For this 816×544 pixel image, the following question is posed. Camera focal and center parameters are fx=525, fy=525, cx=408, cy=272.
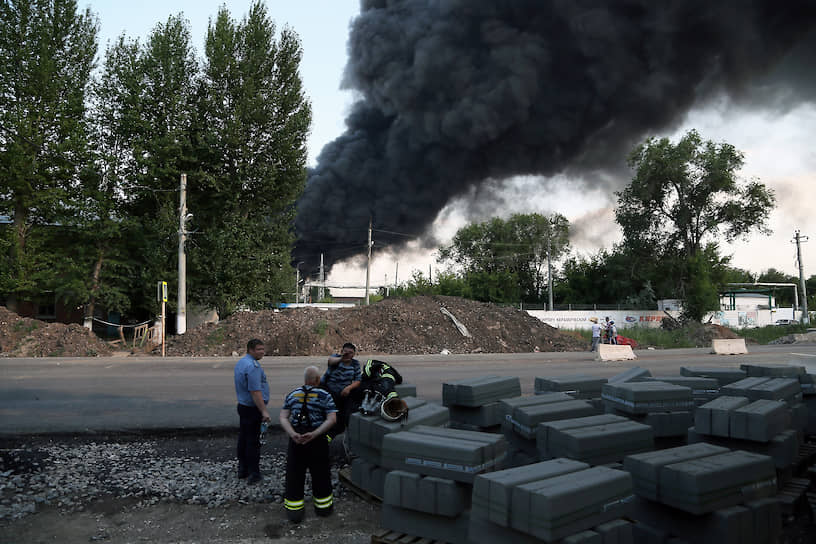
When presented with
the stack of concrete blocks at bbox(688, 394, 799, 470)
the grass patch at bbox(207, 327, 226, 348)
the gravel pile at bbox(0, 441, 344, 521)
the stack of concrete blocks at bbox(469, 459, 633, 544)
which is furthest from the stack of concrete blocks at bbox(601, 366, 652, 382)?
the grass patch at bbox(207, 327, 226, 348)

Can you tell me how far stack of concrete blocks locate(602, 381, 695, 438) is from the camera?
16.8 ft

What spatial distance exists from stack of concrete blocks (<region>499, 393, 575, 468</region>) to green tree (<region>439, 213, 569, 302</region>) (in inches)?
2043

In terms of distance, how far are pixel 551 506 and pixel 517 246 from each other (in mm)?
59703

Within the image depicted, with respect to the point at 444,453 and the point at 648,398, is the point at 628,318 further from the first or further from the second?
the point at 444,453

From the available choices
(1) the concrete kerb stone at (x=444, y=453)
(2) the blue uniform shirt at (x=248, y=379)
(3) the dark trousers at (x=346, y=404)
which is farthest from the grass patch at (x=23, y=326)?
(1) the concrete kerb stone at (x=444, y=453)

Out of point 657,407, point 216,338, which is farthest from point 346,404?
point 216,338

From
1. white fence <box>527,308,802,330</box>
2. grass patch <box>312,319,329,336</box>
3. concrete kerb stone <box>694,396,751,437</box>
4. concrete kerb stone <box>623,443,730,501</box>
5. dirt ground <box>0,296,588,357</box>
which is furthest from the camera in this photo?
white fence <box>527,308,802,330</box>

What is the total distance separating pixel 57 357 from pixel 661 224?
45.1 metres

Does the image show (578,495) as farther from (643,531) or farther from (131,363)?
(131,363)

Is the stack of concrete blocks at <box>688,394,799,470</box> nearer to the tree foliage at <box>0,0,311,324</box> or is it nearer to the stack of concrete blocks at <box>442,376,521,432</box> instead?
the stack of concrete blocks at <box>442,376,521,432</box>

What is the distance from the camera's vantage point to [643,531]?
3.46m

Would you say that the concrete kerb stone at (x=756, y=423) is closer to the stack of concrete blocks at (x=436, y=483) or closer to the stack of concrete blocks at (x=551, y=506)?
the stack of concrete blocks at (x=551, y=506)

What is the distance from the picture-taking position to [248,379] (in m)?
5.36

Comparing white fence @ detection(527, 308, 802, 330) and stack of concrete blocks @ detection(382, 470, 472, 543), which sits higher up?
white fence @ detection(527, 308, 802, 330)
